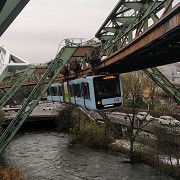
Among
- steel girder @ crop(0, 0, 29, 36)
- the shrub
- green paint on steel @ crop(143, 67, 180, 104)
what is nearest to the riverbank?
the shrub

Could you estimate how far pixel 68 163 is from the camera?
81.7ft

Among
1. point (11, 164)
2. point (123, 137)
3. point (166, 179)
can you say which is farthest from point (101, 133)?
point (166, 179)

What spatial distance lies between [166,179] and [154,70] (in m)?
7.42

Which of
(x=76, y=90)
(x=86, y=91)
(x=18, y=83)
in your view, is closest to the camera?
(x=86, y=91)

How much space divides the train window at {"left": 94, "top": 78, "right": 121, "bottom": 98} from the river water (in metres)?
5.86

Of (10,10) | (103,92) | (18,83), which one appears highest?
(10,10)

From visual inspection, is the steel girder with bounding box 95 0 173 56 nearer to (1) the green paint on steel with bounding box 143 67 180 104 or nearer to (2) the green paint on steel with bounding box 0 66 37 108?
(1) the green paint on steel with bounding box 143 67 180 104

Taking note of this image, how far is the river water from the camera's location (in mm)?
20766

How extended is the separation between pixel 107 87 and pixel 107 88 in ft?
0.19

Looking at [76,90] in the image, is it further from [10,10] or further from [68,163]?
[10,10]

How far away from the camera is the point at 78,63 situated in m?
26.3

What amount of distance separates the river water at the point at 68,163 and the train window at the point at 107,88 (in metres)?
5.86

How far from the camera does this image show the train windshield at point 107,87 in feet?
57.2

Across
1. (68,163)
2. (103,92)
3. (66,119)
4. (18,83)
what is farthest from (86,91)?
(66,119)
